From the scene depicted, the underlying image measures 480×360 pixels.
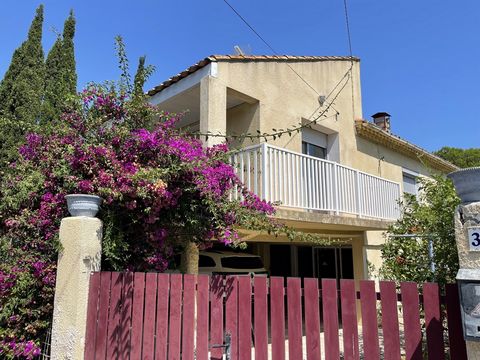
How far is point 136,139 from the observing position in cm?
491

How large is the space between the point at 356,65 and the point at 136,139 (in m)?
11.1

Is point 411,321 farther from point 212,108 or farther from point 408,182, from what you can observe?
point 408,182

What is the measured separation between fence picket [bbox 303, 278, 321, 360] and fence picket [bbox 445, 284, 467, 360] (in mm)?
991

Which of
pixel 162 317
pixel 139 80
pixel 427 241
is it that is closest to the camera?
pixel 162 317

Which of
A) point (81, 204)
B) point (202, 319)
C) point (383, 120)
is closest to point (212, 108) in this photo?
point (81, 204)

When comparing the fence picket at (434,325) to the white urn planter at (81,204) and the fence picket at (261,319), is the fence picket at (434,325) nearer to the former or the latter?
the fence picket at (261,319)

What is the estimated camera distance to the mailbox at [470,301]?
240cm

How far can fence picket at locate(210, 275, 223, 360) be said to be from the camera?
3.75 m

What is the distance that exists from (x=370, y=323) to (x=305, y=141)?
28.6ft

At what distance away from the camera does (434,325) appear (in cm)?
290

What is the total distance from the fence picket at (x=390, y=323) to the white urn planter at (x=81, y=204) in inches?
126

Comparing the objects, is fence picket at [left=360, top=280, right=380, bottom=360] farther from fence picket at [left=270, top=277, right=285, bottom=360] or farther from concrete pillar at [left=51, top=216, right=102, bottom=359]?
concrete pillar at [left=51, top=216, right=102, bottom=359]

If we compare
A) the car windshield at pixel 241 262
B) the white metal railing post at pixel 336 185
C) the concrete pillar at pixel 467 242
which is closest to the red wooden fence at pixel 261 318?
the concrete pillar at pixel 467 242

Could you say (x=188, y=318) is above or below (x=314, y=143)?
below
